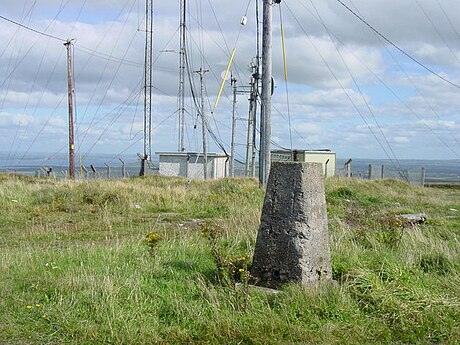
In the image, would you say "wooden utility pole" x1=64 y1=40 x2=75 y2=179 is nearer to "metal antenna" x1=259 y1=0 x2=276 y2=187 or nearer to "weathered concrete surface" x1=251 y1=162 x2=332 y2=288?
"metal antenna" x1=259 y1=0 x2=276 y2=187

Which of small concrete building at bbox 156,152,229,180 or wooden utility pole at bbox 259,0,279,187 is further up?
wooden utility pole at bbox 259,0,279,187

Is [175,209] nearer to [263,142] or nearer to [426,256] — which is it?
[263,142]

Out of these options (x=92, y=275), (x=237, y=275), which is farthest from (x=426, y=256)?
(x=92, y=275)

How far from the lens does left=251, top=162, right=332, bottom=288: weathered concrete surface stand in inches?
257

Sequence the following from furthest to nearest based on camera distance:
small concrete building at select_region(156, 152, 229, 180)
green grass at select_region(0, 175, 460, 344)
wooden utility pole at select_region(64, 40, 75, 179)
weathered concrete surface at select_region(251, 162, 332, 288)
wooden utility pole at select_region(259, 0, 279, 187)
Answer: small concrete building at select_region(156, 152, 229, 180) → wooden utility pole at select_region(64, 40, 75, 179) → wooden utility pole at select_region(259, 0, 279, 187) → weathered concrete surface at select_region(251, 162, 332, 288) → green grass at select_region(0, 175, 460, 344)

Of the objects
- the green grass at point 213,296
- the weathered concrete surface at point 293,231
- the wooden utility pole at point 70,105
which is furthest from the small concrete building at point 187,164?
the weathered concrete surface at point 293,231

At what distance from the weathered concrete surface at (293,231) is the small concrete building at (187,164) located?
34.3 metres

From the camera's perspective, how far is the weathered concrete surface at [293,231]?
6.52 meters

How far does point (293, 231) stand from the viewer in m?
6.55

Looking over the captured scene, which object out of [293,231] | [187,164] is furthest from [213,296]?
[187,164]

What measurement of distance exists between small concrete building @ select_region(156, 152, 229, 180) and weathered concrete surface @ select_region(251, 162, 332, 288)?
34275 millimetres

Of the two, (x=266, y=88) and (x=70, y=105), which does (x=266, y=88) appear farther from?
(x=70, y=105)

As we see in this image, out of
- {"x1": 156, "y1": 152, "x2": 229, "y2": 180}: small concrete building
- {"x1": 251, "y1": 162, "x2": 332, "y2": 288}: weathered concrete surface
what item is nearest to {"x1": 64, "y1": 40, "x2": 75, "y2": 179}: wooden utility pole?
{"x1": 156, "y1": 152, "x2": 229, "y2": 180}: small concrete building

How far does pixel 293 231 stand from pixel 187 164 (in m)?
35.3
